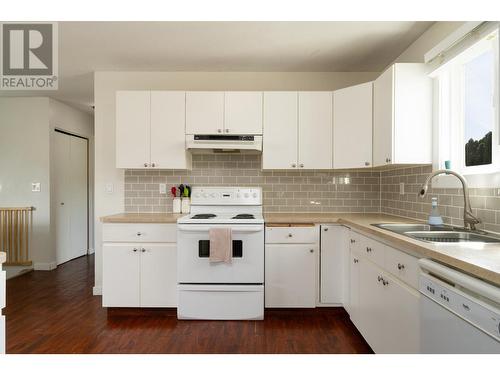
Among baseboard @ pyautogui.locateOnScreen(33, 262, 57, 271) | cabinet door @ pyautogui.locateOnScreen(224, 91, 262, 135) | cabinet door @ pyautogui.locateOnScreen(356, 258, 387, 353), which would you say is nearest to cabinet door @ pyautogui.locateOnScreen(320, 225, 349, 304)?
cabinet door @ pyautogui.locateOnScreen(356, 258, 387, 353)

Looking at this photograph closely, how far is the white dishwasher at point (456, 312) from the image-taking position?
947 millimetres

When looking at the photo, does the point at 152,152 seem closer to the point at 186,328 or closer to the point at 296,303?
the point at 186,328

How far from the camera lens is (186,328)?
Result: 247 cm

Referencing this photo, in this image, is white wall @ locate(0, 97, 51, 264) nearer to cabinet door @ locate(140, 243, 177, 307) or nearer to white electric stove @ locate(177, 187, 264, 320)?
cabinet door @ locate(140, 243, 177, 307)

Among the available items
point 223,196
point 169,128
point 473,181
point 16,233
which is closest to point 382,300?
point 473,181

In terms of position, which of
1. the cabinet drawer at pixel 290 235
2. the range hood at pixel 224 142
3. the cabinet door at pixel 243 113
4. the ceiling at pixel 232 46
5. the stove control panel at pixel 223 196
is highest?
the ceiling at pixel 232 46

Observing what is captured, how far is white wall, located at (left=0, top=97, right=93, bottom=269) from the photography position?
4238 millimetres

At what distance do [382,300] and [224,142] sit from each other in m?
1.84

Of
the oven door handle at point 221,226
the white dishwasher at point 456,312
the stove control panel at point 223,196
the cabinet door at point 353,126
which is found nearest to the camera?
the white dishwasher at point 456,312

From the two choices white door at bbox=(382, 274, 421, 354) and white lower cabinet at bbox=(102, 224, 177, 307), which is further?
white lower cabinet at bbox=(102, 224, 177, 307)

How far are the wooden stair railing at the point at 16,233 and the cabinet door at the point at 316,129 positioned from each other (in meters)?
3.90

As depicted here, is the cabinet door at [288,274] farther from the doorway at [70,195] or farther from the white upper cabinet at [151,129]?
the doorway at [70,195]

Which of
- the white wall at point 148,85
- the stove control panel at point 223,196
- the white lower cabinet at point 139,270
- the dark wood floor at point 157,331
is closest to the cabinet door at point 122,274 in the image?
the white lower cabinet at point 139,270

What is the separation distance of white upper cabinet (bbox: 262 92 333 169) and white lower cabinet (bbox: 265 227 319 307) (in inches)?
27.8
